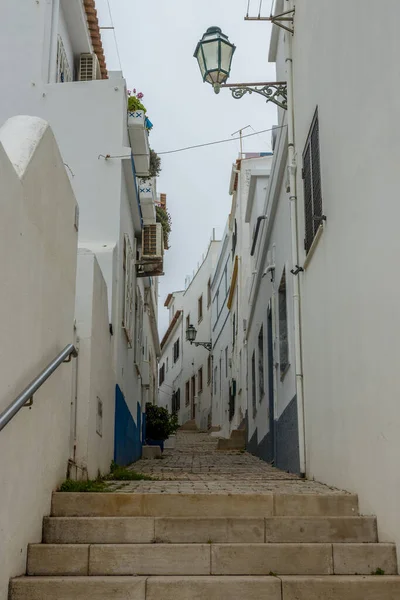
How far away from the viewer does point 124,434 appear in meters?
12.0

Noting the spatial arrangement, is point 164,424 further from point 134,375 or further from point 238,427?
point 134,375

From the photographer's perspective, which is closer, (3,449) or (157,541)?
(3,449)

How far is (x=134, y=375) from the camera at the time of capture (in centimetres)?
1459

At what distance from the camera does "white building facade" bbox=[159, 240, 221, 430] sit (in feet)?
113

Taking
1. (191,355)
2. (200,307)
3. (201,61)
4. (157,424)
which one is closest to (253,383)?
(157,424)

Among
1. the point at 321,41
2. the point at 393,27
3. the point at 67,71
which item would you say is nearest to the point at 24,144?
the point at 393,27

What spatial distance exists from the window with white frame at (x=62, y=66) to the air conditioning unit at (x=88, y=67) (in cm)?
23

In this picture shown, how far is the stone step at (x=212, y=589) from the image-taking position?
4.57 m

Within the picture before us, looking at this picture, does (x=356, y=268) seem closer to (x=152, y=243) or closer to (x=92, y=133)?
(x=92, y=133)

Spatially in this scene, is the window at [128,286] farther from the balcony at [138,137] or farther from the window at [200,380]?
the window at [200,380]

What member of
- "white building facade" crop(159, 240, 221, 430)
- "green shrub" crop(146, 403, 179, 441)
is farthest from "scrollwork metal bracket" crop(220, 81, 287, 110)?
"white building facade" crop(159, 240, 221, 430)

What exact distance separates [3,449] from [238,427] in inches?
672

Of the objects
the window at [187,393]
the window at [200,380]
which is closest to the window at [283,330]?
the window at [200,380]

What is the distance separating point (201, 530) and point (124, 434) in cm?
687
